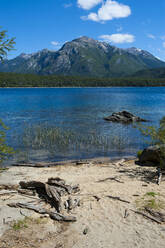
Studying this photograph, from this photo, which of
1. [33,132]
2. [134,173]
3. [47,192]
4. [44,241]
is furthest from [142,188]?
[33,132]

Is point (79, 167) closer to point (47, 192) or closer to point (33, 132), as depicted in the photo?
point (47, 192)

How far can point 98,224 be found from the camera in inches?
383

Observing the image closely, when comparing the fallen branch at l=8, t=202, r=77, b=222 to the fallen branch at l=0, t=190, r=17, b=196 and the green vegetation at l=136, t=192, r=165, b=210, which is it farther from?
the green vegetation at l=136, t=192, r=165, b=210

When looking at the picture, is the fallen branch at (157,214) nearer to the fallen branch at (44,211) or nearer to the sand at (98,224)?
the sand at (98,224)

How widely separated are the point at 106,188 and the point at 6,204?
586 centimetres

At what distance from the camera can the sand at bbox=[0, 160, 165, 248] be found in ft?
27.9

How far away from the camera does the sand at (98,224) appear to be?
8508 mm

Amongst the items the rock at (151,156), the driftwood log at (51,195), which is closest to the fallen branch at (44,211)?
the driftwood log at (51,195)

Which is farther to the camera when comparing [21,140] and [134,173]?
[21,140]

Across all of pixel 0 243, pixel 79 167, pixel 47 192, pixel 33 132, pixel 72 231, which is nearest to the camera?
pixel 0 243

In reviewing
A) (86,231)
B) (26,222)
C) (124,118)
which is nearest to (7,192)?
(26,222)

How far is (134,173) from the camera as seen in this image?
54.7 ft

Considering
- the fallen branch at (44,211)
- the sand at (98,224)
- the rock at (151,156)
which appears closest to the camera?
the sand at (98,224)

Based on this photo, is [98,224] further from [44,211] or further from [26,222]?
[26,222]
